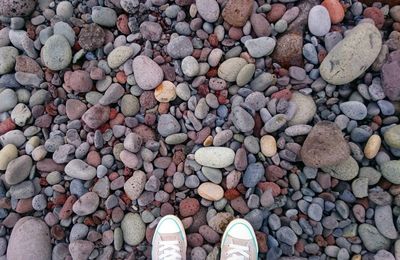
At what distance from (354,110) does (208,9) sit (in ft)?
2.82

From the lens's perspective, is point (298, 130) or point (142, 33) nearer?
point (298, 130)

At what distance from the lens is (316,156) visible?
1.72m

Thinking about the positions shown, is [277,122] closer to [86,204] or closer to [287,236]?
[287,236]

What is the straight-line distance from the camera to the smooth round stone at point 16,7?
1.92 metres

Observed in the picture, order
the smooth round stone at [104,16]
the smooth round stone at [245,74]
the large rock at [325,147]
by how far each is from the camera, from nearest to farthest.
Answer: the large rock at [325,147] < the smooth round stone at [245,74] < the smooth round stone at [104,16]

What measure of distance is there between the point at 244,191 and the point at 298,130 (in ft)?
1.27

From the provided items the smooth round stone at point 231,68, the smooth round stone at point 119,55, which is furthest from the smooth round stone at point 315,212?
the smooth round stone at point 119,55

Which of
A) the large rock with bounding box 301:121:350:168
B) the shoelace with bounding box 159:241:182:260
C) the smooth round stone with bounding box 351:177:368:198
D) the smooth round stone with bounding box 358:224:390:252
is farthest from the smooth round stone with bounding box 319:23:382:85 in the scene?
the shoelace with bounding box 159:241:182:260

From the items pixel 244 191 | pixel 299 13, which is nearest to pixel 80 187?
pixel 244 191

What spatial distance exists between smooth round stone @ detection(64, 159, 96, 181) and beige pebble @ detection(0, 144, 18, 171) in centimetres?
28

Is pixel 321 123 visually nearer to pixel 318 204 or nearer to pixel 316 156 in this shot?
pixel 316 156

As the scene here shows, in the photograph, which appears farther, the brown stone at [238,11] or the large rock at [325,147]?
the brown stone at [238,11]

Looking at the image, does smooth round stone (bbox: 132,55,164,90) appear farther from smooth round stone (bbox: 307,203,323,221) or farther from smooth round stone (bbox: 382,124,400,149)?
smooth round stone (bbox: 382,124,400,149)

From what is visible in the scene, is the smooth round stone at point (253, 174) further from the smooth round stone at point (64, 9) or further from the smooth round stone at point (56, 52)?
the smooth round stone at point (64, 9)
